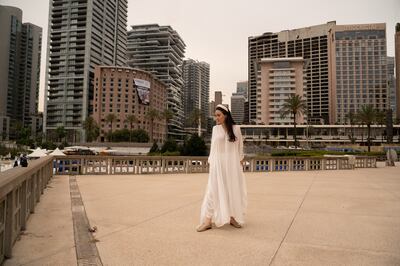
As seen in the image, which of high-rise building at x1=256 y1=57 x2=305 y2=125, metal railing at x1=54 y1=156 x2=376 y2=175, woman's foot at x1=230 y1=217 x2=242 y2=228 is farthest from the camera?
high-rise building at x1=256 y1=57 x2=305 y2=125

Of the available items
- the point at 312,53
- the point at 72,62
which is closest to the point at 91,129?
the point at 72,62

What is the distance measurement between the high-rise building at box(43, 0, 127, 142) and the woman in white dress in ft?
417

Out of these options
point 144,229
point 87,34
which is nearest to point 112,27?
point 87,34

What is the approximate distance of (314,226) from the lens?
486 cm

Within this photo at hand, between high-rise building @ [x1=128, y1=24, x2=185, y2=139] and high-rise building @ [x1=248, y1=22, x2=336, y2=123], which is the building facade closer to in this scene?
high-rise building @ [x1=128, y1=24, x2=185, y2=139]

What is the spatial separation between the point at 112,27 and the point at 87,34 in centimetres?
2358

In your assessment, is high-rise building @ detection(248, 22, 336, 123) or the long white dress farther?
high-rise building @ detection(248, 22, 336, 123)

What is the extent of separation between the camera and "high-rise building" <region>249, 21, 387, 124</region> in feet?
481

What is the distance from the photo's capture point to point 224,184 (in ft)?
15.4

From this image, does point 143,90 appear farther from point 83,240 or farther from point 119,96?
point 83,240

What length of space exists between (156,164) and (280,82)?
121098 mm

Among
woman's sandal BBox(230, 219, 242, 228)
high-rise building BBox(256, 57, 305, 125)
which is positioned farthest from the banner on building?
woman's sandal BBox(230, 219, 242, 228)

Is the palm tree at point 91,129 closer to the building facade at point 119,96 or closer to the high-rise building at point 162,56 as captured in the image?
the building facade at point 119,96

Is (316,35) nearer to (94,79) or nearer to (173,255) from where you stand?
(94,79)
